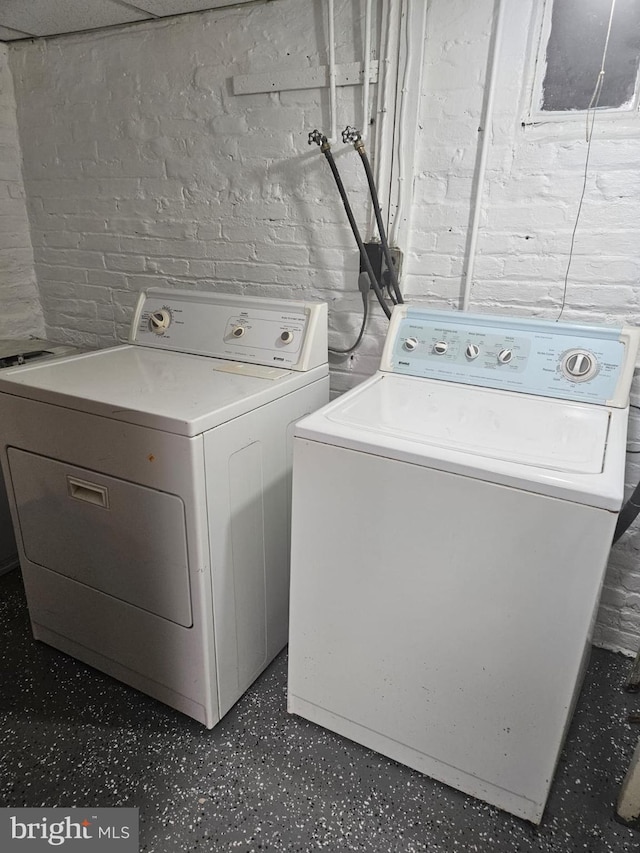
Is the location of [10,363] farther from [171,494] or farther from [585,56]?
[585,56]

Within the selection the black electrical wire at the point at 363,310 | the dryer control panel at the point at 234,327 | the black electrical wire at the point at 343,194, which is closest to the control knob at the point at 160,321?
the dryer control panel at the point at 234,327

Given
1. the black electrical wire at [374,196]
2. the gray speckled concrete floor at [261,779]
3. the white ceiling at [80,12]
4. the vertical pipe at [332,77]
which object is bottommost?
the gray speckled concrete floor at [261,779]

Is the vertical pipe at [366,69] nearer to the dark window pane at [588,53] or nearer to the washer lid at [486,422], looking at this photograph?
the dark window pane at [588,53]

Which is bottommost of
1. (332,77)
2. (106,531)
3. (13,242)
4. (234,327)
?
(106,531)

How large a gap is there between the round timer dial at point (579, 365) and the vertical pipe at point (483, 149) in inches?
15.1

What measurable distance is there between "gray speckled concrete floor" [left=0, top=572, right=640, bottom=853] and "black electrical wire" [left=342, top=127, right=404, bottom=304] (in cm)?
130

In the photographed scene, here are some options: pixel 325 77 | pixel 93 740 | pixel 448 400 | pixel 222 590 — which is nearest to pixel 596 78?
pixel 325 77

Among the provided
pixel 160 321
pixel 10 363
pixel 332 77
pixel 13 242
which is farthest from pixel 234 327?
pixel 13 242

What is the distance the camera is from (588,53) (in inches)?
52.9

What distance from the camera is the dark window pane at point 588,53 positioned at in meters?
1.30

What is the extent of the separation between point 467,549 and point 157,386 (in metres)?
0.87

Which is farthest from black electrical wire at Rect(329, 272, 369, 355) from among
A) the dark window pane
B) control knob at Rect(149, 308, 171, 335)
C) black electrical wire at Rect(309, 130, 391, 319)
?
the dark window pane

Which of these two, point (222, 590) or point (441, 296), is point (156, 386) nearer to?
point (222, 590)

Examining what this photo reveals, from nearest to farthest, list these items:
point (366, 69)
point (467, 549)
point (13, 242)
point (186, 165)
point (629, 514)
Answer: point (467, 549) → point (629, 514) → point (366, 69) → point (186, 165) → point (13, 242)
